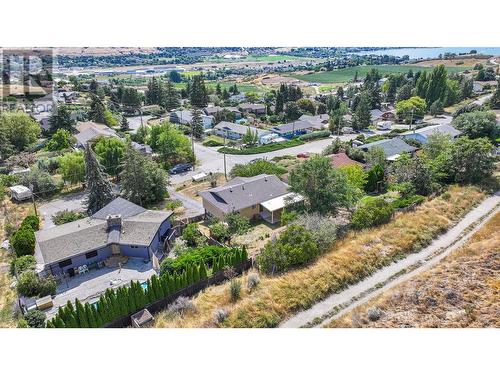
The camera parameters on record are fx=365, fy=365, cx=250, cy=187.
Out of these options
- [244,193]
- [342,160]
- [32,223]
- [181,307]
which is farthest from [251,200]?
[32,223]

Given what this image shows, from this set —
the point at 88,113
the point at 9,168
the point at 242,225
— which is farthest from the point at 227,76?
the point at 242,225

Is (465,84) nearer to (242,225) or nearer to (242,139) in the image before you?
(242,139)

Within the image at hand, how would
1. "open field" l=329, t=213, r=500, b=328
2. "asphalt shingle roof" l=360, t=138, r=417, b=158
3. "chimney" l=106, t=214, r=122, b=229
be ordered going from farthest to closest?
"asphalt shingle roof" l=360, t=138, r=417, b=158
"chimney" l=106, t=214, r=122, b=229
"open field" l=329, t=213, r=500, b=328

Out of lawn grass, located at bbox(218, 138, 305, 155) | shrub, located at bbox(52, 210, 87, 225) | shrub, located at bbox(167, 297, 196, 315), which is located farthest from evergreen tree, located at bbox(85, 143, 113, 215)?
lawn grass, located at bbox(218, 138, 305, 155)

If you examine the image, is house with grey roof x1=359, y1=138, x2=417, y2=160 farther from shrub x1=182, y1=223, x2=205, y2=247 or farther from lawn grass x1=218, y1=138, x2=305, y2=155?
shrub x1=182, y1=223, x2=205, y2=247

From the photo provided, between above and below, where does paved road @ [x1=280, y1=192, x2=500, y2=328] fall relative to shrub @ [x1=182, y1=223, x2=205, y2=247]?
above

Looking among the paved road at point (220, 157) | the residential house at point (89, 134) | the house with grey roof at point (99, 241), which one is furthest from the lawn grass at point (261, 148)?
the house with grey roof at point (99, 241)
